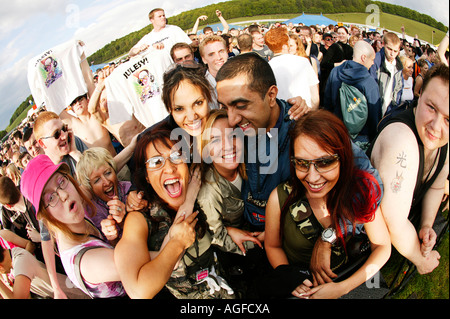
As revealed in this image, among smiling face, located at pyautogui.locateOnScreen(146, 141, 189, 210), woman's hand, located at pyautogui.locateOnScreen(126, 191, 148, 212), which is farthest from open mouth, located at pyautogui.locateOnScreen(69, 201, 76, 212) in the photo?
smiling face, located at pyautogui.locateOnScreen(146, 141, 189, 210)

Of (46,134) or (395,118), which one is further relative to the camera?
(46,134)

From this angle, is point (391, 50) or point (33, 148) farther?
point (391, 50)

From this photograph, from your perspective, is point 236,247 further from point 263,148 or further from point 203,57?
point 203,57

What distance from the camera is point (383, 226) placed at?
186cm

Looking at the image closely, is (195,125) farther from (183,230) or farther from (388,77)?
(388,77)

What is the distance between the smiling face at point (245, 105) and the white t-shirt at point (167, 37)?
0.67m

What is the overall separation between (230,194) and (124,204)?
0.77 metres

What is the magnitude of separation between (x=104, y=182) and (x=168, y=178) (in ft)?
1.66

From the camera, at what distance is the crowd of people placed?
1775 millimetres

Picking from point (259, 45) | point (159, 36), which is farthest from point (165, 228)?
point (259, 45)

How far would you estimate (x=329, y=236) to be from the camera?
5.99ft

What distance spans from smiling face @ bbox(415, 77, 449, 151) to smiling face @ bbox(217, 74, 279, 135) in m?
0.91

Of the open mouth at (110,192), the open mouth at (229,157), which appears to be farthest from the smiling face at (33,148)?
the open mouth at (229,157)
